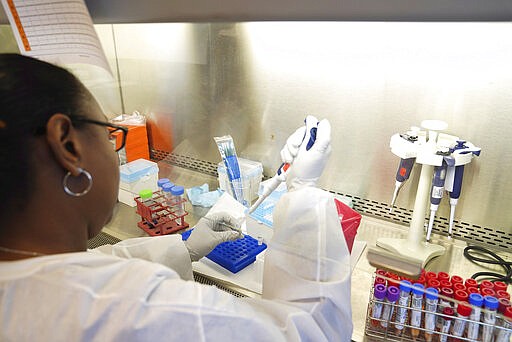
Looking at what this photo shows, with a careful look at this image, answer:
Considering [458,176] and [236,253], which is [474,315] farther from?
[236,253]

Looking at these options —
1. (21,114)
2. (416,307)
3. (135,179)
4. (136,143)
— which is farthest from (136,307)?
(136,143)

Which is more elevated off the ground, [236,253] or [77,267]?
[77,267]

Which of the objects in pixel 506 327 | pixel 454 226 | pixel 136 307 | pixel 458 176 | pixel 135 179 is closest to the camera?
pixel 136 307

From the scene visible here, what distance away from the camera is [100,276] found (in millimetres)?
625

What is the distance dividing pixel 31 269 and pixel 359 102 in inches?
46.9

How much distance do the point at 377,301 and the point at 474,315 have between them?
8.3 inches

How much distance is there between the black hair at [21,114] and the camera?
0.60m

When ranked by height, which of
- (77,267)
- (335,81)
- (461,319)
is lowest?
(461,319)

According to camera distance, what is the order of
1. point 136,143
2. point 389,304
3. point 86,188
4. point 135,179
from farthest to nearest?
1. point 136,143
2. point 135,179
3. point 389,304
4. point 86,188

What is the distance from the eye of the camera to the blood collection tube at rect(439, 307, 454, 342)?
2.90 feet

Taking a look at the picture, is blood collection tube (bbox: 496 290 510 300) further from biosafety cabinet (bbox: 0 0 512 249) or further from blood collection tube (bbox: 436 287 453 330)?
biosafety cabinet (bbox: 0 0 512 249)

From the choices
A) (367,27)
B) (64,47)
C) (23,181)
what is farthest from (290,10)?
(23,181)

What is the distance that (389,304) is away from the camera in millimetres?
947

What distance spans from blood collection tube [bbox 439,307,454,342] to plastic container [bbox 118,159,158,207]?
1203 millimetres
